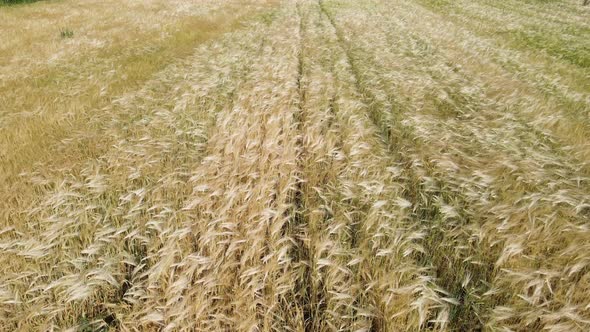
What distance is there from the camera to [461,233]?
8.52 feet

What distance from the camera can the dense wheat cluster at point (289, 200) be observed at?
191 cm

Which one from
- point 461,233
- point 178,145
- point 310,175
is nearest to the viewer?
point 461,233

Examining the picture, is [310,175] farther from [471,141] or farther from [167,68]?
[167,68]

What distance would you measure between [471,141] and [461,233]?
1.95 m

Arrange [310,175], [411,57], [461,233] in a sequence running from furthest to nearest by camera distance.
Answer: [411,57] < [310,175] < [461,233]

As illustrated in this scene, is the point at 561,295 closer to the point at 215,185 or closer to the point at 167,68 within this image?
the point at 215,185

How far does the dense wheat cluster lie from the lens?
6.26 ft

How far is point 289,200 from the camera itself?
2.95m

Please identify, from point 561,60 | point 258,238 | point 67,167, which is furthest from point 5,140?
point 561,60

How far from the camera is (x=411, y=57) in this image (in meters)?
8.82

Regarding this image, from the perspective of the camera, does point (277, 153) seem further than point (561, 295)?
Yes

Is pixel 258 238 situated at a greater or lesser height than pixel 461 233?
greater

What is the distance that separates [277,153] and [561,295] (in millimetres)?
2531

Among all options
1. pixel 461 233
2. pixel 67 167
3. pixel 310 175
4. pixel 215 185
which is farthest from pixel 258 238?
pixel 67 167
